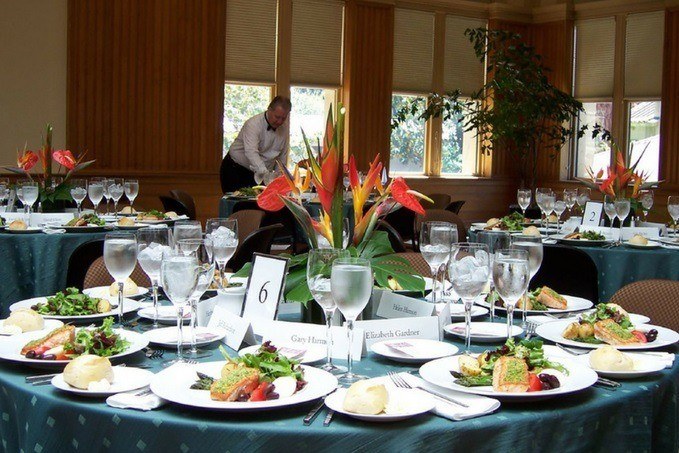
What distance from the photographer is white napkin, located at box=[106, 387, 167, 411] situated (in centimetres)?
157

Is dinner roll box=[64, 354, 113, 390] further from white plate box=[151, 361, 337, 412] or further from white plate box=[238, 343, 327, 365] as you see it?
white plate box=[238, 343, 327, 365]

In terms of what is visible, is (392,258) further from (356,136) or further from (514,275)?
(356,136)

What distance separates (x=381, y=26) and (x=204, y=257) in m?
9.62

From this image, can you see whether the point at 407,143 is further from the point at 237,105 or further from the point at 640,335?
the point at 640,335

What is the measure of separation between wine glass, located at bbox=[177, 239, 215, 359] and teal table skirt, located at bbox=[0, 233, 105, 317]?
2.53 meters

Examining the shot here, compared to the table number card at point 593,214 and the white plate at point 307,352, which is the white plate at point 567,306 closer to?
the white plate at point 307,352

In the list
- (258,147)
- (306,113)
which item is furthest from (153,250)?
(306,113)

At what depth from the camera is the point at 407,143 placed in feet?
39.6

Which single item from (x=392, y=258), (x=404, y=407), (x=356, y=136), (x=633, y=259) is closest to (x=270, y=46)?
(x=356, y=136)

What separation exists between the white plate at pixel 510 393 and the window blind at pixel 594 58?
1071 centimetres

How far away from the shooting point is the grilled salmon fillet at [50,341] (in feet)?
6.09

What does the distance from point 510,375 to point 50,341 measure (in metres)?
0.94

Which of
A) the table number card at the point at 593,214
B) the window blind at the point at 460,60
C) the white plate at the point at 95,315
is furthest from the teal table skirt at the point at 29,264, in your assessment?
the window blind at the point at 460,60

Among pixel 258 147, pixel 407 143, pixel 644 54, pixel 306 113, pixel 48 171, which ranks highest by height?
pixel 644 54
